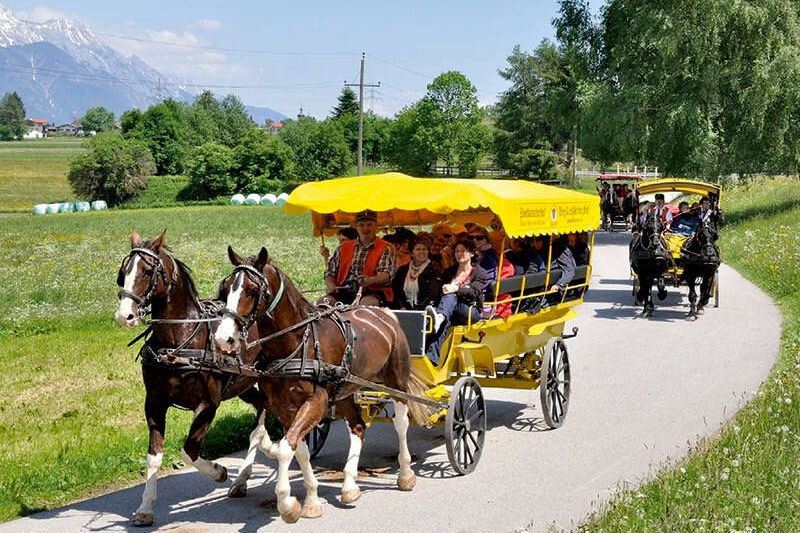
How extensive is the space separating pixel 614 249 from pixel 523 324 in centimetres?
2609

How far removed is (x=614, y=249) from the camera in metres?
36.8

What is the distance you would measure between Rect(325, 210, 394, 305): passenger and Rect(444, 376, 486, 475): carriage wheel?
138 cm

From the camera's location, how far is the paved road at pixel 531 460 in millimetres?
8312

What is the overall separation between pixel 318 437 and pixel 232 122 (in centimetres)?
14795

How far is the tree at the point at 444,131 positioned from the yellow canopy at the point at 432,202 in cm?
9823

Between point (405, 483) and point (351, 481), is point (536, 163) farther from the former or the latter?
point (351, 481)

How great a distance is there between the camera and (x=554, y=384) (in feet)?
38.2

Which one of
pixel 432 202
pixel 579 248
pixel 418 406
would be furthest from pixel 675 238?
pixel 418 406

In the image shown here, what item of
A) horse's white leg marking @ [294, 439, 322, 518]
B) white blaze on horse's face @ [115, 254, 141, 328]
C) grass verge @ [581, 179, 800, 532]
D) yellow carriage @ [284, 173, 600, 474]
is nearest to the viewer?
grass verge @ [581, 179, 800, 532]

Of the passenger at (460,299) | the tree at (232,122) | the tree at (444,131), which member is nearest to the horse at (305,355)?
the passenger at (460,299)

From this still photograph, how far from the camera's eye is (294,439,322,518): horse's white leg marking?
27.1 ft

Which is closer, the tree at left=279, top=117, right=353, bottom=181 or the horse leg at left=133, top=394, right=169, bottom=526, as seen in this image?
the horse leg at left=133, top=394, right=169, bottom=526

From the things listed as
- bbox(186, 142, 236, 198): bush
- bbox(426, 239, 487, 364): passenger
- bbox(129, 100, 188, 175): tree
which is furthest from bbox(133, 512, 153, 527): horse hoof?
bbox(129, 100, 188, 175): tree

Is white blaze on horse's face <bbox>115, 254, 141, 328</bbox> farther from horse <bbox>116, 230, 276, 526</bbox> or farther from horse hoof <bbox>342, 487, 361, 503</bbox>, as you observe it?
horse hoof <bbox>342, 487, 361, 503</bbox>
